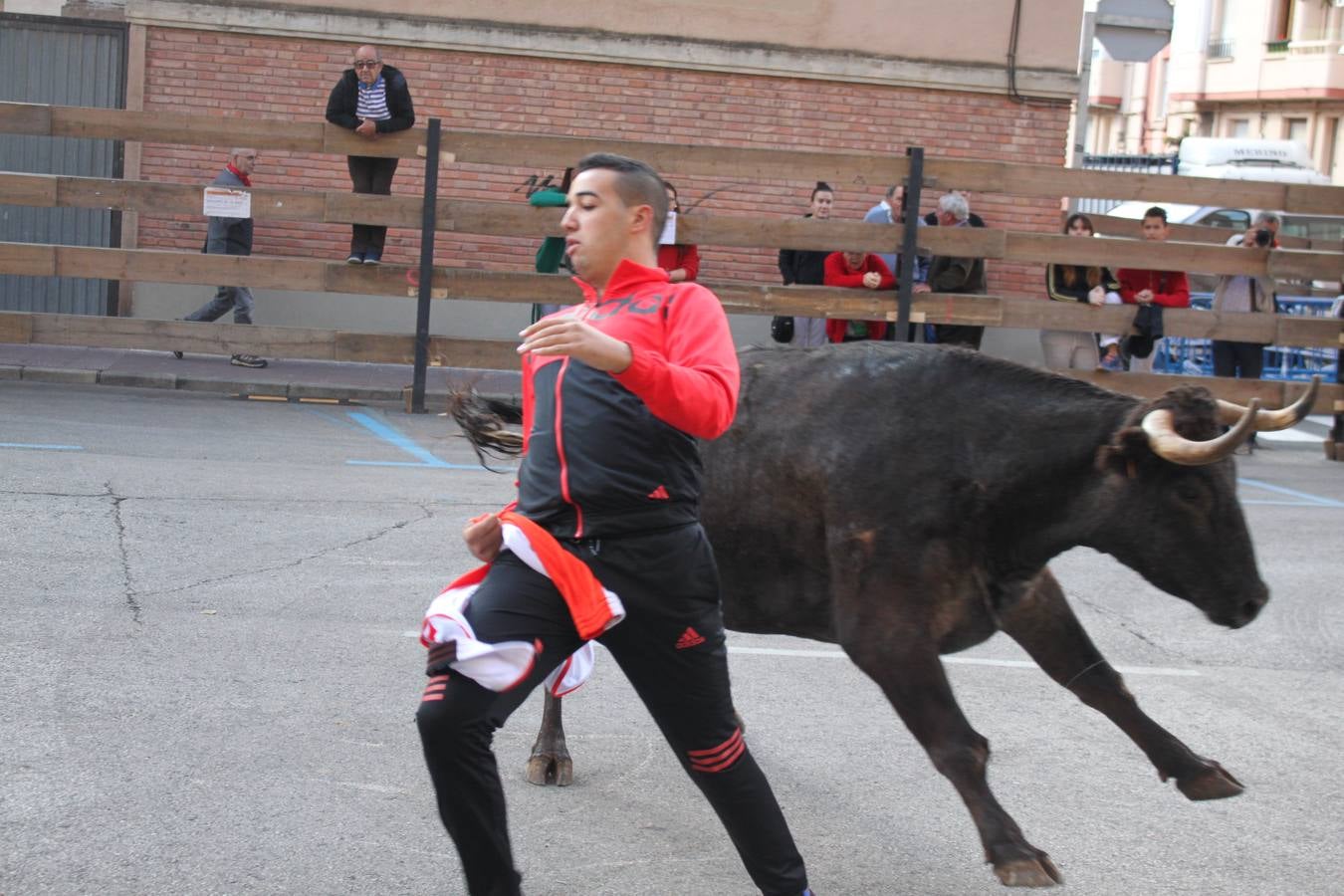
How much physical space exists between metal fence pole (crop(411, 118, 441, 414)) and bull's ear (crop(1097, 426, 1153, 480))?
9178mm

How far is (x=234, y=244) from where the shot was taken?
45.6ft

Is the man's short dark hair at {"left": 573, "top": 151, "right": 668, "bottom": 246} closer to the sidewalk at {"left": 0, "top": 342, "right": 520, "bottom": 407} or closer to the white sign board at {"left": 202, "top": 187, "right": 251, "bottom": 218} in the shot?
the sidewalk at {"left": 0, "top": 342, "right": 520, "bottom": 407}

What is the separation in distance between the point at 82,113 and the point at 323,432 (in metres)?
3.39

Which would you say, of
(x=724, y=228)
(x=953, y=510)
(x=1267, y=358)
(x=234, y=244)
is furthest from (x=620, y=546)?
(x=1267, y=358)

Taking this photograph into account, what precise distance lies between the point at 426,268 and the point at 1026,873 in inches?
391

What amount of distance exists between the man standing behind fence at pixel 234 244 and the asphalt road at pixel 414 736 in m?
5.05

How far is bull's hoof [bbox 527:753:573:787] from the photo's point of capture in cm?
501

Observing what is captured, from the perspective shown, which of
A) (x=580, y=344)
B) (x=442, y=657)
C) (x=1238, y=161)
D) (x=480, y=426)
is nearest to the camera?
(x=580, y=344)

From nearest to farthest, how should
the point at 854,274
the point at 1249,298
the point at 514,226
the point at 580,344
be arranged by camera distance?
the point at 580,344 < the point at 514,226 < the point at 854,274 < the point at 1249,298

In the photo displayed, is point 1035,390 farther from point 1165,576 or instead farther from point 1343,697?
point 1343,697

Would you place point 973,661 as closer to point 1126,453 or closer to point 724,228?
point 1126,453

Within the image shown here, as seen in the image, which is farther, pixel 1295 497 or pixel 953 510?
pixel 1295 497

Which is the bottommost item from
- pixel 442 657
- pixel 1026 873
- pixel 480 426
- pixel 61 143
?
pixel 1026 873

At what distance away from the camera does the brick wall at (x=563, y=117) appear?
16.8m
